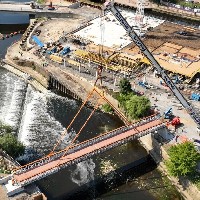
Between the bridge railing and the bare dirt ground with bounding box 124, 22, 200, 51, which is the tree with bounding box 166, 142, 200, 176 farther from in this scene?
the bare dirt ground with bounding box 124, 22, 200, 51

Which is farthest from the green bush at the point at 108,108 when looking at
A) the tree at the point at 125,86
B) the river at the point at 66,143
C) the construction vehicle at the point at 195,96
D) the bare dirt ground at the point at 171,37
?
the bare dirt ground at the point at 171,37

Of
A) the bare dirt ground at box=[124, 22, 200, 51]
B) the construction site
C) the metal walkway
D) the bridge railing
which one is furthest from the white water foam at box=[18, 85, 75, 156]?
the bare dirt ground at box=[124, 22, 200, 51]

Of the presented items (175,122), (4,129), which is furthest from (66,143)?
(175,122)

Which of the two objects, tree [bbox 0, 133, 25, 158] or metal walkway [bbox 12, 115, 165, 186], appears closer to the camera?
metal walkway [bbox 12, 115, 165, 186]

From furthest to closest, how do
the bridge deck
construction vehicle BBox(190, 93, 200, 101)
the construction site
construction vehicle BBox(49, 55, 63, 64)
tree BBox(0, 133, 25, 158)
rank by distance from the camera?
construction vehicle BBox(49, 55, 63, 64), the construction site, construction vehicle BBox(190, 93, 200, 101), tree BBox(0, 133, 25, 158), the bridge deck

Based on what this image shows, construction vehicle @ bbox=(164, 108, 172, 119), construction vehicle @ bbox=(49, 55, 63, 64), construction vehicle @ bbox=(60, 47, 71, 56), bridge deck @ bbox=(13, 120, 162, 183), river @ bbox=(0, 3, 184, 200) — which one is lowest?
river @ bbox=(0, 3, 184, 200)

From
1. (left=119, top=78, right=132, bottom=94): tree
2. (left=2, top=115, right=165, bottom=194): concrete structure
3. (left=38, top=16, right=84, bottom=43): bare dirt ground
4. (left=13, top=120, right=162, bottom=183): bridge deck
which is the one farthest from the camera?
(left=38, top=16, right=84, bottom=43): bare dirt ground

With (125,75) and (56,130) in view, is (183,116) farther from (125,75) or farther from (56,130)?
(56,130)

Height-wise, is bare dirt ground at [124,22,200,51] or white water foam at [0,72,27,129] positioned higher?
bare dirt ground at [124,22,200,51]
